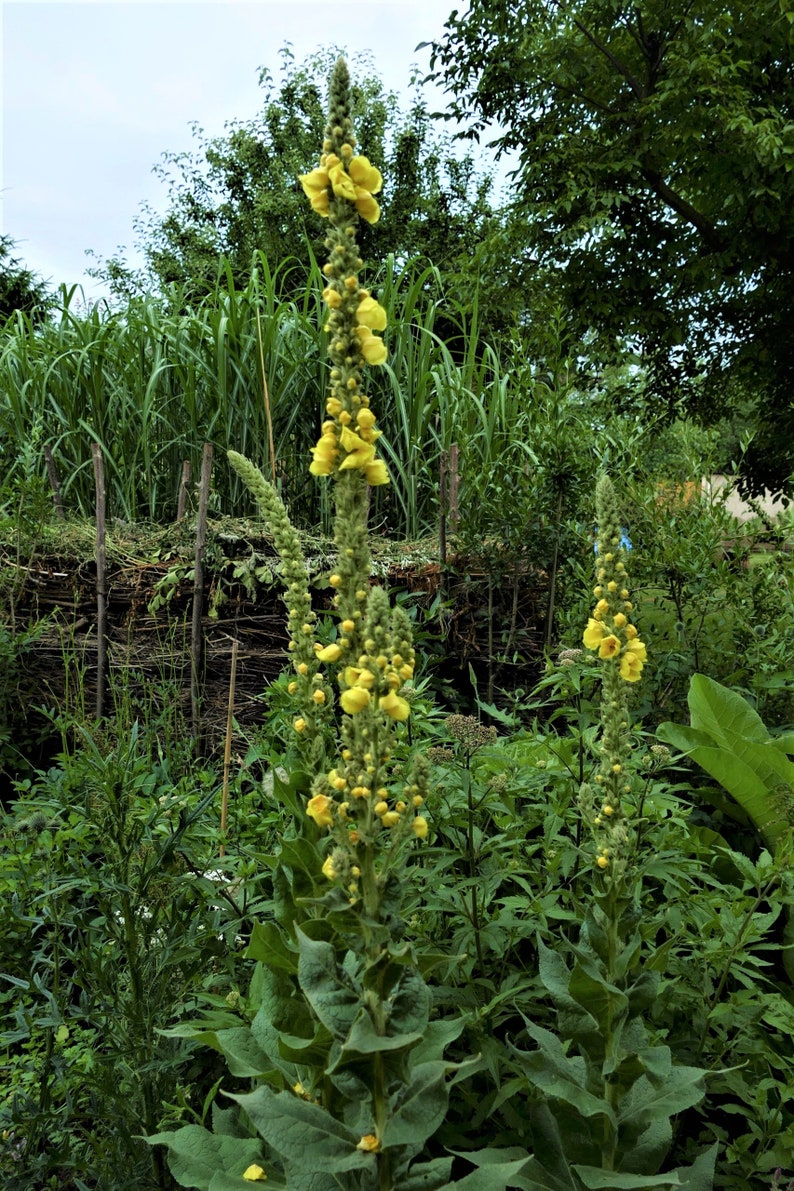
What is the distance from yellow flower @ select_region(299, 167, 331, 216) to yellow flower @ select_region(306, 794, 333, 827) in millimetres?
800

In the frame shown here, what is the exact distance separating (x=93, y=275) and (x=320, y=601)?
23.7m

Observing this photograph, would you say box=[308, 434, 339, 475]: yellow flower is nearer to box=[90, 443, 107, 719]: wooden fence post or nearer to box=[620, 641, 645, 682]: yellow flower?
box=[620, 641, 645, 682]: yellow flower

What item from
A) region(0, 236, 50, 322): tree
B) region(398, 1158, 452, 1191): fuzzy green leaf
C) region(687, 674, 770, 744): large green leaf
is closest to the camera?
region(398, 1158, 452, 1191): fuzzy green leaf

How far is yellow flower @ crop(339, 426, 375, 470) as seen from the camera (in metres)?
1.23

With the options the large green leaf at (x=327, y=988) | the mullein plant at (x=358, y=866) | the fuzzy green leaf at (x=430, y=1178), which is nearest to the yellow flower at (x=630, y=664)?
the mullein plant at (x=358, y=866)

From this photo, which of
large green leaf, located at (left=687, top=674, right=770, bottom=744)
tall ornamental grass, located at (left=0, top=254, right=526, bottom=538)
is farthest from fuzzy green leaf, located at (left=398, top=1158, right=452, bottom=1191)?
tall ornamental grass, located at (left=0, top=254, right=526, bottom=538)

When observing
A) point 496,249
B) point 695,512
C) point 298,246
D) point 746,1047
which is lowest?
point 746,1047

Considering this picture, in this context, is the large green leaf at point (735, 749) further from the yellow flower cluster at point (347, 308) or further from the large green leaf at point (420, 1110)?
the yellow flower cluster at point (347, 308)

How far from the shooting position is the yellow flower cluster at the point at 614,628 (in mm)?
1514

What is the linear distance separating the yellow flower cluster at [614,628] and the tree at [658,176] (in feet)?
25.8

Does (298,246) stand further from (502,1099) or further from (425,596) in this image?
(502,1099)

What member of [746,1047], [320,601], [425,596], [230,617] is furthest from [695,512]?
[746,1047]

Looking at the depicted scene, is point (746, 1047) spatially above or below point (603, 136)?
below

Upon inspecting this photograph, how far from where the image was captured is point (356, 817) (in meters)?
1.27
